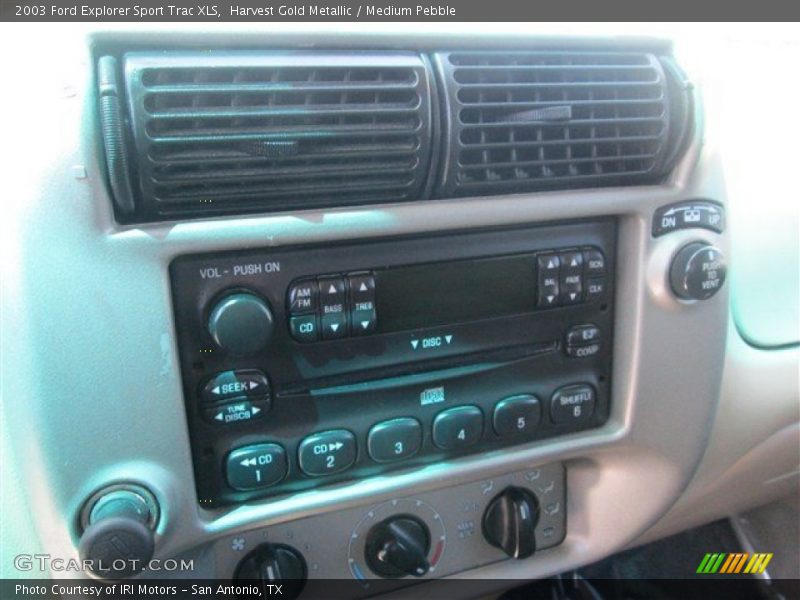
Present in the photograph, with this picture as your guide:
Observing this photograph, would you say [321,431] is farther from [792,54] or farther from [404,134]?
[792,54]

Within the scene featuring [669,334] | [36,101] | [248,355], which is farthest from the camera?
[669,334]

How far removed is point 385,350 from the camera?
73cm

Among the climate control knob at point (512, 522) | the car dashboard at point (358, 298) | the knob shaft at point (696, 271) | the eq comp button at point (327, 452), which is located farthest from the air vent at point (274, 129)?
the climate control knob at point (512, 522)

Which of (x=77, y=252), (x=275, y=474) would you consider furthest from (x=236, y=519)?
(x=77, y=252)

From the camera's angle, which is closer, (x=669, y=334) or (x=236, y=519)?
(x=236, y=519)

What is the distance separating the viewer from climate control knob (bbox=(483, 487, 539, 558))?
86 centimetres

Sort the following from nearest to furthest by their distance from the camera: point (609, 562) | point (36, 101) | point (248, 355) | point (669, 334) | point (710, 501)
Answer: point (36, 101) → point (248, 355) → point (669, 334) → point (710, 501) → point (609, 562)

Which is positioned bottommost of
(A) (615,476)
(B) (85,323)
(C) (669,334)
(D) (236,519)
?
(A) (615,476)

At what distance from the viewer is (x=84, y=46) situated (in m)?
0.57

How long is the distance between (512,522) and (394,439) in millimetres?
238

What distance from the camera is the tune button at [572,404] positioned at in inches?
32.5

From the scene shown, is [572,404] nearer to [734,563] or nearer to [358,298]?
[358,298]

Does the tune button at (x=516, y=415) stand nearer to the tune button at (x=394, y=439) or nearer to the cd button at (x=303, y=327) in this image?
the tune button at (x=394, y=439)

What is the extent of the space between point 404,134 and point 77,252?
322mm
